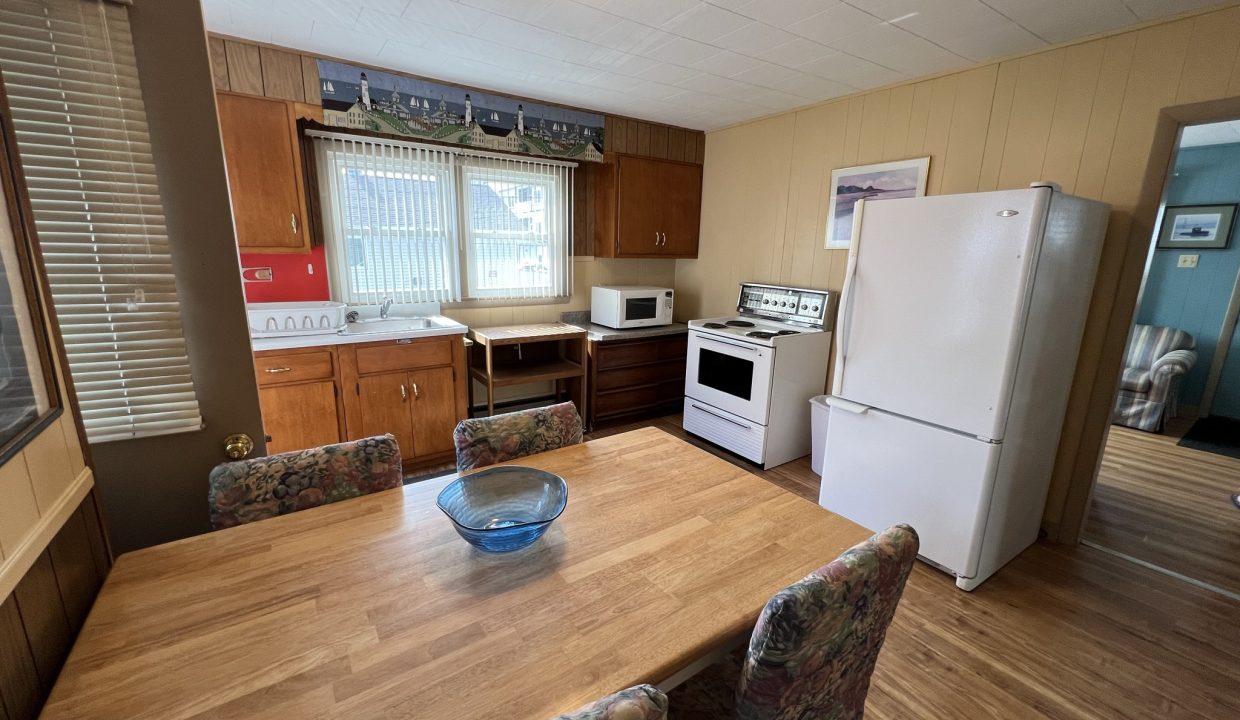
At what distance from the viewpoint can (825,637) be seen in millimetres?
888

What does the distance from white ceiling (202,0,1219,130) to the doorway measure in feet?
7.36

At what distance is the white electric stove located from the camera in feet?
10.4

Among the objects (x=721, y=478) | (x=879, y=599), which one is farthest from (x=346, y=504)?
(x=879, y=599)

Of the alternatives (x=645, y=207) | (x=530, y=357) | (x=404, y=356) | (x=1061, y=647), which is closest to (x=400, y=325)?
(x=404, y=356)

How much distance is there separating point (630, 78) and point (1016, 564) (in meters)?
3.24

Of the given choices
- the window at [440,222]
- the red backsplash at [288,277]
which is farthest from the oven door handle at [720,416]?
the red backsplash at [288,277]

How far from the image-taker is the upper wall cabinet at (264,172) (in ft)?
8.29

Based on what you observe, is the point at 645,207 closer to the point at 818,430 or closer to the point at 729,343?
the point at 729,343

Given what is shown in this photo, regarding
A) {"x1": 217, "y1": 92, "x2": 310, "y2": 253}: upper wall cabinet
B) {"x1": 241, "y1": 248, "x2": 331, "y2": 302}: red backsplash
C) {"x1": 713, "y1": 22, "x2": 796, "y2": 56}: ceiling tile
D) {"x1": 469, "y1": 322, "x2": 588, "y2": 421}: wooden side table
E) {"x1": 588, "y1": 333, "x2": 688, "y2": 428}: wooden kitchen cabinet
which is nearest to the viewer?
{"x1": 713, "y1": 22, "x2": 796, "y2": 56}: ceiling tile

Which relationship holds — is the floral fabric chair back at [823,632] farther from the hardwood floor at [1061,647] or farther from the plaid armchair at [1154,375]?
the plaid armchair at [1154,375]

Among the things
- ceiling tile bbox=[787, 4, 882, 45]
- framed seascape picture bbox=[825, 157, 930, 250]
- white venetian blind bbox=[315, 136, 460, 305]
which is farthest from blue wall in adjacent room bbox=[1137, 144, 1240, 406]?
white venetian blind bbox=[315, 136, 460, 305]

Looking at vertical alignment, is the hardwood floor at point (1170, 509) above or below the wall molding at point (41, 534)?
below

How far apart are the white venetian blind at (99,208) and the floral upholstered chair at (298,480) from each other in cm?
27

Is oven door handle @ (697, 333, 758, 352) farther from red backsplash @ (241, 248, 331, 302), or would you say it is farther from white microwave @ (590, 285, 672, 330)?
red backsplash @ (241, 248, 331, 302)
